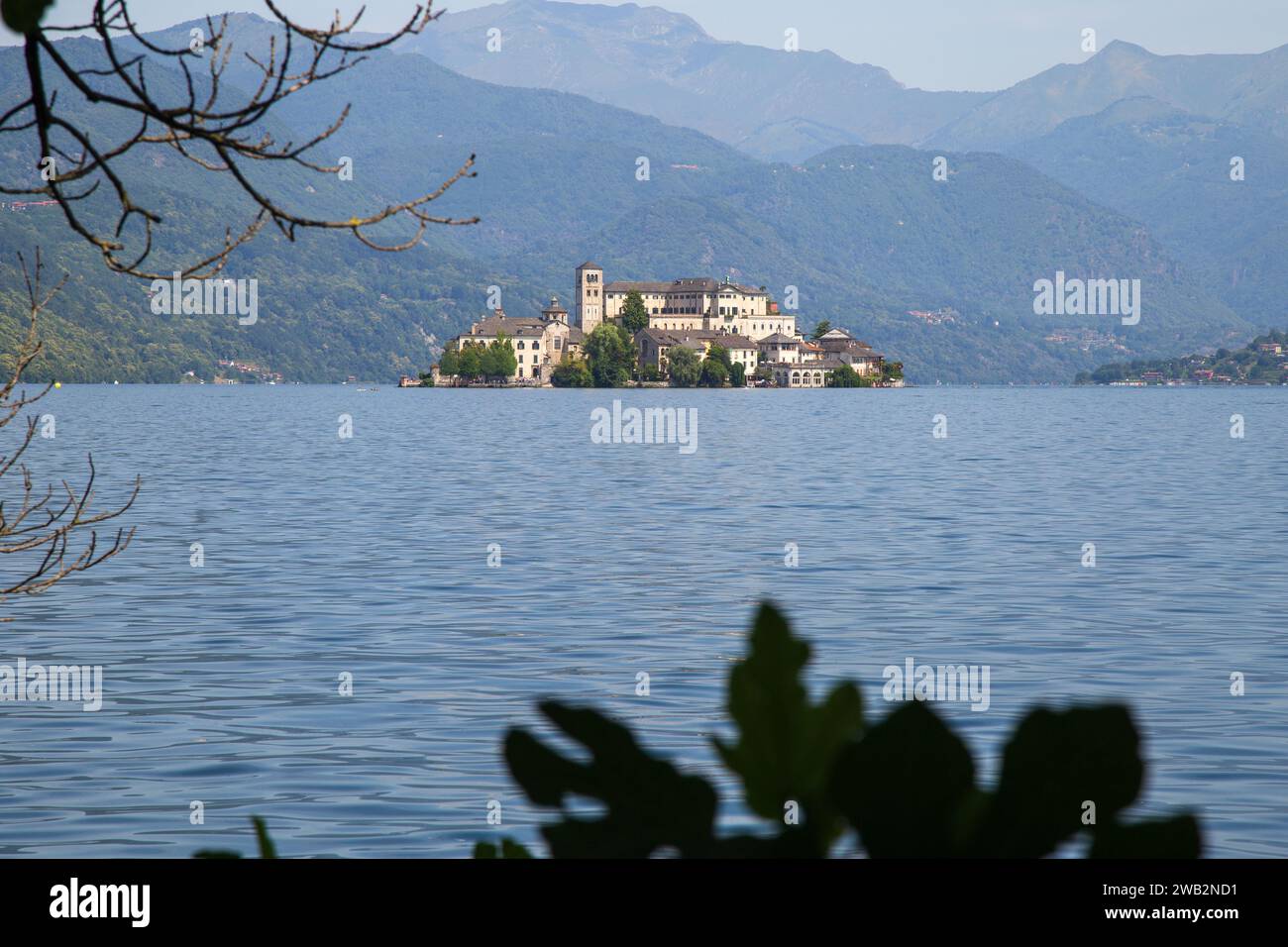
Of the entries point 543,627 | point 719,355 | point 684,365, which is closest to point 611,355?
point 684,365

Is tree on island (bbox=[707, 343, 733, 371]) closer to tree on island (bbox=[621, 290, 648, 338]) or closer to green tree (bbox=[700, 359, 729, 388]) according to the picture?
green tree (bbox=[700, 359, 729, 388])

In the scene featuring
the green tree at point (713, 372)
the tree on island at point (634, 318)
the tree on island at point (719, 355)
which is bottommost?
the green tree at point (713, 372)

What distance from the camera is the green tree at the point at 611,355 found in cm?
18750

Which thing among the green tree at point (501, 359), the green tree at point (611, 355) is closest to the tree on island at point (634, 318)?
the green tree at point (611, 355)

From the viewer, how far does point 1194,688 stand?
1791 centimetres

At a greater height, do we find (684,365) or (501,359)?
(501,359)

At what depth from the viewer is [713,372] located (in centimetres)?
18988

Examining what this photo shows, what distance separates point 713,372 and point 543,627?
6631 inches

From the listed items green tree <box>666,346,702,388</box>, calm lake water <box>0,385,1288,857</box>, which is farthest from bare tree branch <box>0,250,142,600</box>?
green tree <box>666,346,702,388</box>

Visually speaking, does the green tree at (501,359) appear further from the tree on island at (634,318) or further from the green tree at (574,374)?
the tree on island at (634,318)

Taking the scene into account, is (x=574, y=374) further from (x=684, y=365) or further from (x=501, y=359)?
(x=684, y=365)

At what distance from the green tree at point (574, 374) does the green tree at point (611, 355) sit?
3.91 feet
